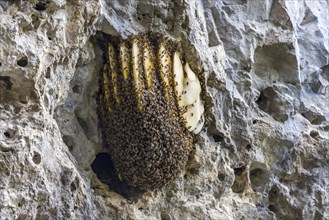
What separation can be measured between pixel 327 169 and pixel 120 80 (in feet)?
5.07

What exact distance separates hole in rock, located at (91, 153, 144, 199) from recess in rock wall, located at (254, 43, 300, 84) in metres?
1.08

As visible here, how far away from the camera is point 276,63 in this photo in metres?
3.15

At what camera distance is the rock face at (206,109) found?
186cm

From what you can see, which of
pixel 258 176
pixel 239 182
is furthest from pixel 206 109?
pixel 258 176

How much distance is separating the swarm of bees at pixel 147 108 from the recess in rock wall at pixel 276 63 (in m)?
0.74

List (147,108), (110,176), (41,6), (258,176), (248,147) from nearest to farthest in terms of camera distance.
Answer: (41,6) < (147,108) < (110,176) < (248,147) < (258,176)

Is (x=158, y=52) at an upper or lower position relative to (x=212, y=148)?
upper

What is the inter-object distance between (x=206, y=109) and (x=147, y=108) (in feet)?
1.56

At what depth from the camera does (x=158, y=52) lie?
7.97ft

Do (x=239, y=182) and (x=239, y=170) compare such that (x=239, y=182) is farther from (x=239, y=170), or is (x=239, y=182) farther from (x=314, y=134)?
(x=314, y=134)

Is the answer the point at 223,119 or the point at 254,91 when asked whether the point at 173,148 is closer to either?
the point at 223,119

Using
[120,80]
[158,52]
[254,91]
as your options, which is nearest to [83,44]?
[120,80]

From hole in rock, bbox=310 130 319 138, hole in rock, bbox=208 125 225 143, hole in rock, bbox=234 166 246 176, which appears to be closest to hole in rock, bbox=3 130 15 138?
hole in rock, bbox=208 125 225 143

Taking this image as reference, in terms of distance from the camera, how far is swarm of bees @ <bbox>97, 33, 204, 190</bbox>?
7.58 ft
